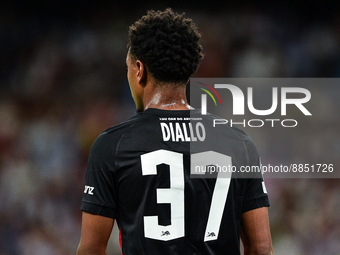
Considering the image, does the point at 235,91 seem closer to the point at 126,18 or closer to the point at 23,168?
the point at 126,18

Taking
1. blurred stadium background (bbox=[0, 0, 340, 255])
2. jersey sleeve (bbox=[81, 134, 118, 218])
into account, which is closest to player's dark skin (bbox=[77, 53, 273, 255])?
jersey sleeve (bbox=[81, 134, 118, 218])

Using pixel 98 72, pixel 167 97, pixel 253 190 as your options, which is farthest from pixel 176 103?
pixel 98 72

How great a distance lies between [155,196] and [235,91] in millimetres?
2768

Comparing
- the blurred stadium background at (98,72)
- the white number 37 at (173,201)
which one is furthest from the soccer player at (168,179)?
the blurred stadium background at (98,72)

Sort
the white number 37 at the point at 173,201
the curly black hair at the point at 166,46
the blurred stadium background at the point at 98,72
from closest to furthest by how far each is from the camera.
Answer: the white number 37 at the point at 173,201
the curly black hair at the point at 166,46
the blurred stadium background at the point at 98,72

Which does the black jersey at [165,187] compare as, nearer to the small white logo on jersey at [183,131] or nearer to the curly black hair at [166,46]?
the small white logo on jersey at [183,131]

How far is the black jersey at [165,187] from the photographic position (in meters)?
0.91

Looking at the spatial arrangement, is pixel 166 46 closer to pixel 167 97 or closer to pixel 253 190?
pixel 167 97

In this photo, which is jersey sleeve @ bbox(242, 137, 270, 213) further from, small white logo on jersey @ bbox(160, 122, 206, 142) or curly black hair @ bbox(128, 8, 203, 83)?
curly black hair @ bbox(128, 8, 203, 83)

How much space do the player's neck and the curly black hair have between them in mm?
26

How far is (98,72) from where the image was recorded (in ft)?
10.7

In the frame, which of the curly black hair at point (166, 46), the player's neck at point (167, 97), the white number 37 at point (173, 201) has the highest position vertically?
the curly black hair at point (166, 46)

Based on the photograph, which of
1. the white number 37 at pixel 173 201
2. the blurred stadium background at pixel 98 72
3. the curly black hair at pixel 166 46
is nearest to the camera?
the white number 37 at pixel 173 201

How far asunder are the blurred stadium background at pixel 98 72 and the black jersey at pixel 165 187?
2336mm
